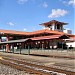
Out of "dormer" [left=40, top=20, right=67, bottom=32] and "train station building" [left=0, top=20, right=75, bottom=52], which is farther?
"dormer" [left=40, top=20, right=67, bottom=32]

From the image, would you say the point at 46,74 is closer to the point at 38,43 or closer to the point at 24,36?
the point at 38,43

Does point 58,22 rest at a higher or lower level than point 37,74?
higher

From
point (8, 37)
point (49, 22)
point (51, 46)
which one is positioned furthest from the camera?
point (49, 22)

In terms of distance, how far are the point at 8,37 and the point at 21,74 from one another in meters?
50.8

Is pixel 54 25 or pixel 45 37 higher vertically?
pixel 54 25

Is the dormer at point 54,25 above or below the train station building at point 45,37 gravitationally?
above

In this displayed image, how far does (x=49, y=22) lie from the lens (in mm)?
68438

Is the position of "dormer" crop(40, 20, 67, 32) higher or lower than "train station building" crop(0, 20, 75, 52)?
higher

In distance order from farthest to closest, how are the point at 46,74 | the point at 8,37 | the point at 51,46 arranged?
the point at 8,37 → the point at 51,46 → the point at 46,74

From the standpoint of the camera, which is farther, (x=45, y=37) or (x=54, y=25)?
(x=54, y=25)

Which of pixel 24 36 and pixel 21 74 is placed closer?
pixel 21 74

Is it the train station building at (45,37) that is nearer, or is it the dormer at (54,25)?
the train station building at (45,37)

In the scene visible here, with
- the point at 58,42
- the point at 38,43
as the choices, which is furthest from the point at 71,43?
the point at 38,43

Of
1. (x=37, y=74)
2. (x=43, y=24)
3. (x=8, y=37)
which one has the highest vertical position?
(x=43, y=24)
